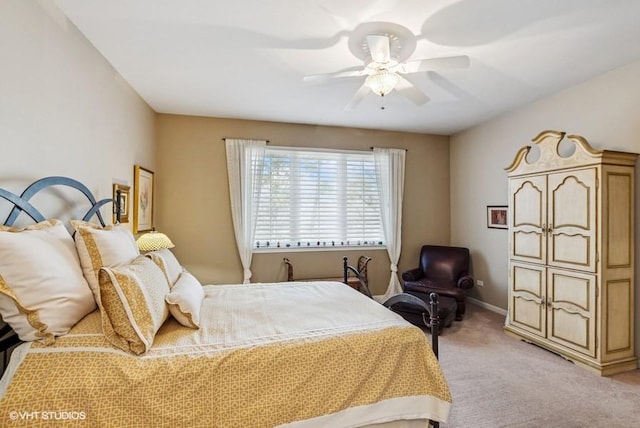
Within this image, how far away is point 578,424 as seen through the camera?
6.78 ft

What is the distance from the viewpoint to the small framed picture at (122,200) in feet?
9.42

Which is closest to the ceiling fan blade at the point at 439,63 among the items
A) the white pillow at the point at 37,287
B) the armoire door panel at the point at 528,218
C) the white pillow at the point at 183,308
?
the armoire door panel at the point at 528,218

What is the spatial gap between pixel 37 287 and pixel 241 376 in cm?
95

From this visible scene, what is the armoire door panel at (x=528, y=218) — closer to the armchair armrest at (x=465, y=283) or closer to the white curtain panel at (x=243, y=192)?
the armchair armrest at (x=465, y=283)

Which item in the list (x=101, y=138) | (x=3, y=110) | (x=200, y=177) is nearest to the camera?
(x=3, y=110)

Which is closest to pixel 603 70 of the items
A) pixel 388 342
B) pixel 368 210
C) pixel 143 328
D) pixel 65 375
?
pixel 368 210

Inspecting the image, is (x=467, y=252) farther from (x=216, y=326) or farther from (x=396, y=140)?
(x=216, y=326)

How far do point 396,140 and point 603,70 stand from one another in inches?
101

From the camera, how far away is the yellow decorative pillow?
1.36 metres

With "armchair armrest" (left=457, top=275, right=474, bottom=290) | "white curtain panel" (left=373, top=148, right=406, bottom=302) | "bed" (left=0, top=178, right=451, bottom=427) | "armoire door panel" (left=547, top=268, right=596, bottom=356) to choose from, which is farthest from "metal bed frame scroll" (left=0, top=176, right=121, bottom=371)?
"armchair armrest" (left=457, top=275, right=474, bottom=290)

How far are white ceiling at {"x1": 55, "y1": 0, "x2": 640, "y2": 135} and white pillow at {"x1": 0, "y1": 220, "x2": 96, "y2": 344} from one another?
5.32 feet

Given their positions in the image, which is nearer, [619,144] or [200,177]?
[619,144]

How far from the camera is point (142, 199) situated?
362 cm

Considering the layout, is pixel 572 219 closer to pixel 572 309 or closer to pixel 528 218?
pixel 528 218
